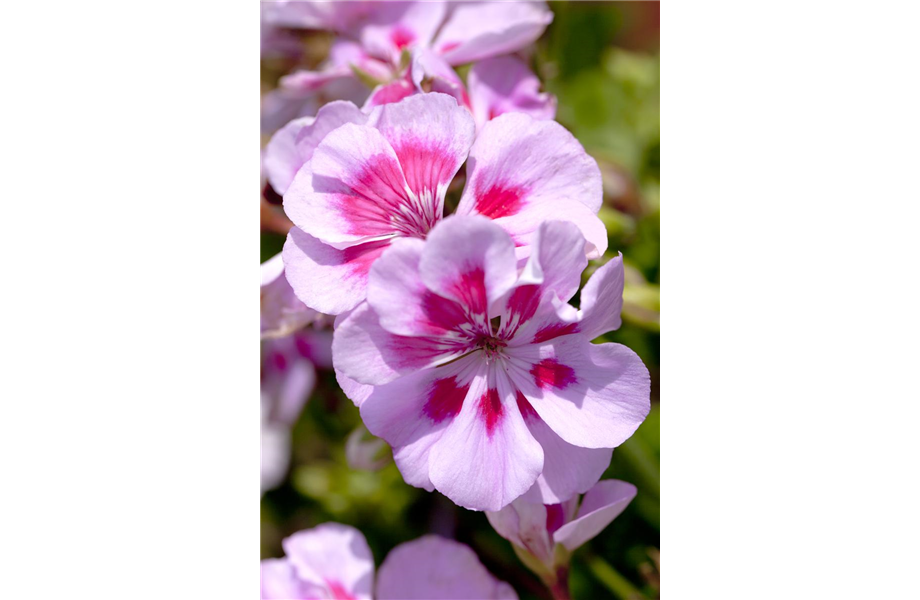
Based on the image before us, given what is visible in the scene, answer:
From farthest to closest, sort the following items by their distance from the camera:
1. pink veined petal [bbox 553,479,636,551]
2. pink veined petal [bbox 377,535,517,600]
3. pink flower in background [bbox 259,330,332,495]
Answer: pink flower in background [bbox 259,330,332,495]
pink veined petal [bbox 377,535,517,600]
pink veined petal [bbox 553,479,636,551]

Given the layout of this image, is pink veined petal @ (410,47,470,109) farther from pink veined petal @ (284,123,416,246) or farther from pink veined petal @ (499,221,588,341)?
pink veined petal @ (499,221,588,341)

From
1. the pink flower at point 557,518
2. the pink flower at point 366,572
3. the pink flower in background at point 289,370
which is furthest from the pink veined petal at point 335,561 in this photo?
the pink flower in background at point 289,370

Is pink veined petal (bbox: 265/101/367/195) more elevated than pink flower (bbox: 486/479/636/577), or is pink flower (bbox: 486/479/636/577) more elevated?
pink veined petal (bbox: 265/101/367/195)

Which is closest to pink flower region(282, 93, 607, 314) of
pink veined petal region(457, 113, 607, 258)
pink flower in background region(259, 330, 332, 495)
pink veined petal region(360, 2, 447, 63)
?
pink veined petal region(457, 113, 607, 258)

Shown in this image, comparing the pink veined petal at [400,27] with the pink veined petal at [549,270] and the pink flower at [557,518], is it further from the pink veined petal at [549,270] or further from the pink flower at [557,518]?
the pink flower at [557,518]

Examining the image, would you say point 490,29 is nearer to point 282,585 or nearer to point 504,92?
point 504,92
